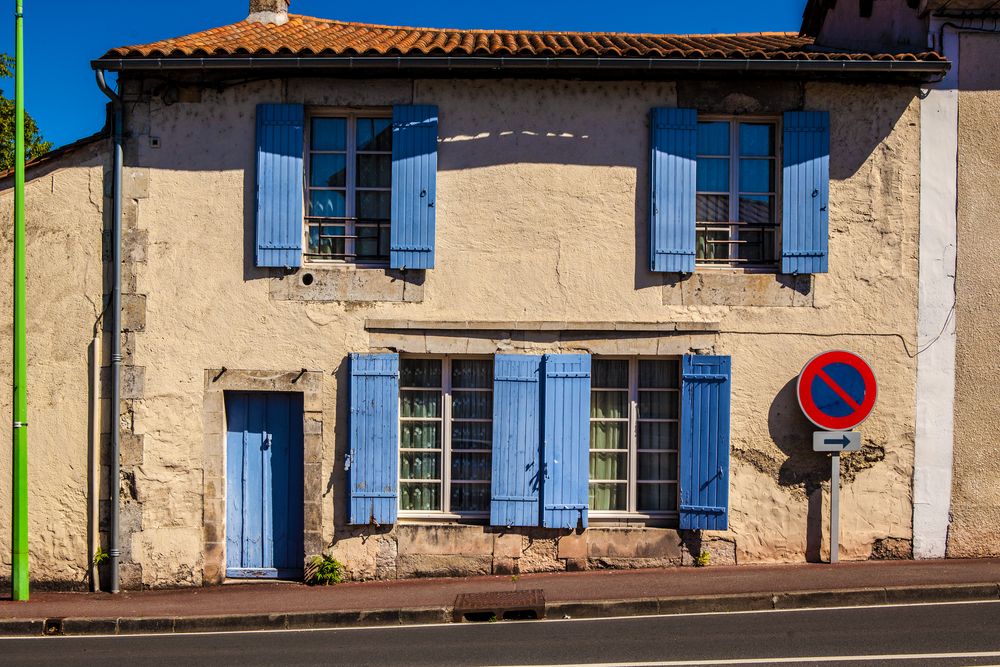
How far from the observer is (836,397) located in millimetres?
7926

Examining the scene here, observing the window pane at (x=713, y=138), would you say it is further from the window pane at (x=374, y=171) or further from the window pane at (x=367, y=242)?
the window pane at (x=367, y=242)

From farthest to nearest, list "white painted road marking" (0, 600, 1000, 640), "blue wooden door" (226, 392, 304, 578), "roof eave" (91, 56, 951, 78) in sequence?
1. "blue wooden door" (226, 392, 304, 578)
2. "roof eave" (91, 56, 951, 78)
3. "white painted road marking" (0, 600, 1000, 640)

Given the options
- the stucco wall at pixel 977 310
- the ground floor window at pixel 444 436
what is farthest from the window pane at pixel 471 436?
the stucco wall at pixel 977 310

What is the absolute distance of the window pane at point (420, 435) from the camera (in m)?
8.34

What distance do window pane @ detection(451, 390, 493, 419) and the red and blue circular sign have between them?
2875 millimetres

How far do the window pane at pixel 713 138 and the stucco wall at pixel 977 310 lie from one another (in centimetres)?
211

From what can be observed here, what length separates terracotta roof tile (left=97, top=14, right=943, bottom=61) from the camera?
7.80 meters

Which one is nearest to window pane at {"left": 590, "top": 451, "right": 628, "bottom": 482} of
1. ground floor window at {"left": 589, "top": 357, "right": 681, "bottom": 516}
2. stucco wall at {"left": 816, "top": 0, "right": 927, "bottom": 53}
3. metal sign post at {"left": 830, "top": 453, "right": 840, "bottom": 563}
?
ground floor window at {"left": 589, "top": 357, "right": 681, "bottom": 516}

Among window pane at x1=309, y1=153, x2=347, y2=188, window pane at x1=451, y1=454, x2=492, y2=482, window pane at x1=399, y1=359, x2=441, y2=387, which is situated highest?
window pane at x1=309, y1=153, x2=347, y2=188

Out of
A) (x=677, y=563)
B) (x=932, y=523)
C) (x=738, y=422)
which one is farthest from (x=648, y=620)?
(x=932, y=523)

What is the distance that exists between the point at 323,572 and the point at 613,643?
3.01m

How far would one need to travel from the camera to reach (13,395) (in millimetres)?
7828

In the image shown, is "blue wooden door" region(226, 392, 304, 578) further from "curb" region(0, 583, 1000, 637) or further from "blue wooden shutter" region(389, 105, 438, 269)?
"blue wooden shutter" region(389, 105, 438, 269)

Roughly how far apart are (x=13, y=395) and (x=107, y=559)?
172 cm
